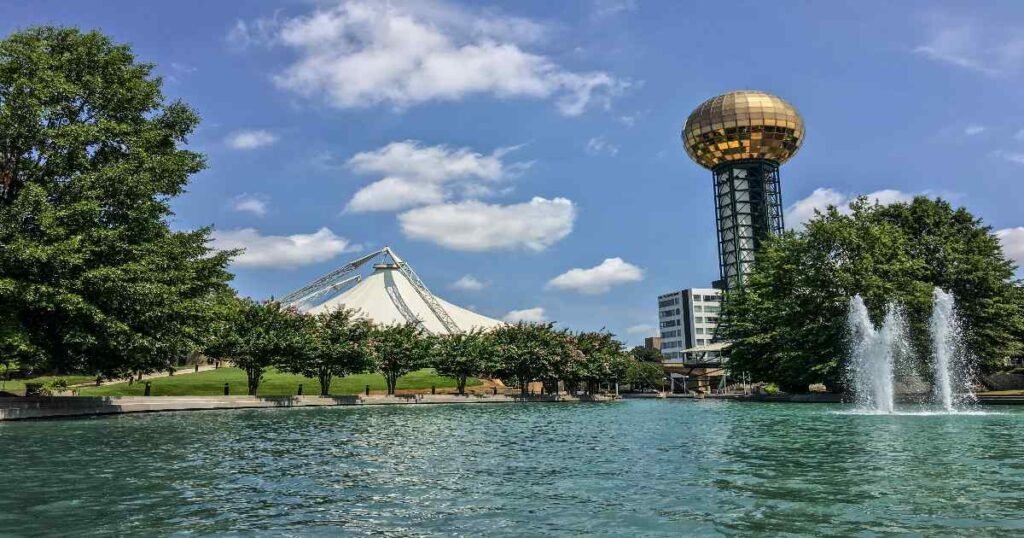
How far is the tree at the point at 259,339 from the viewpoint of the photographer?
49.6m

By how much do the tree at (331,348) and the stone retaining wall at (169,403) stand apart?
3331 mm

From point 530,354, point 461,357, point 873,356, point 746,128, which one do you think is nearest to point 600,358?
point 530,354

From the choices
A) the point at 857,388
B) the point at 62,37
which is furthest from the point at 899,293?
the point at 62,37

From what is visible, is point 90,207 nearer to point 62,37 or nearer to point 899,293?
point 62,37

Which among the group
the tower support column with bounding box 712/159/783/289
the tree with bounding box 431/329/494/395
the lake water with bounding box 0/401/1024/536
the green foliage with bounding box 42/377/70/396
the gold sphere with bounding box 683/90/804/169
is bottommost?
the lake water with bounding box 0/401/1024/536

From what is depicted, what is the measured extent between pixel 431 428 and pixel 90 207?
1763 cm

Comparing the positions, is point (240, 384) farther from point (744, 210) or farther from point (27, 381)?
point (744, 210)

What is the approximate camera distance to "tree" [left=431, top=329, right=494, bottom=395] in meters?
65.1

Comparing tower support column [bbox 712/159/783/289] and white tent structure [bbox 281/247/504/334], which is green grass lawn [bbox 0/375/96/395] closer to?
white tent structure [bbox 281/247/504/334]

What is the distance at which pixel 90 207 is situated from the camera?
101 feet

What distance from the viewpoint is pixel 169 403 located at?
4122 cm

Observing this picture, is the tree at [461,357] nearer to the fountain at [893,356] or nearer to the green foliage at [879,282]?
the green foliage at [879,282]

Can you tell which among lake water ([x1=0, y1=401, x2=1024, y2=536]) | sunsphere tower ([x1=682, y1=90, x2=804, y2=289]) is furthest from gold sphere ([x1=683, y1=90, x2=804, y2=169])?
lake water ([x1=0, y1=401, x2=1024, y2=536])

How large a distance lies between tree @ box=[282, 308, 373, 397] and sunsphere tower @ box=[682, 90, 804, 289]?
2993 inches
